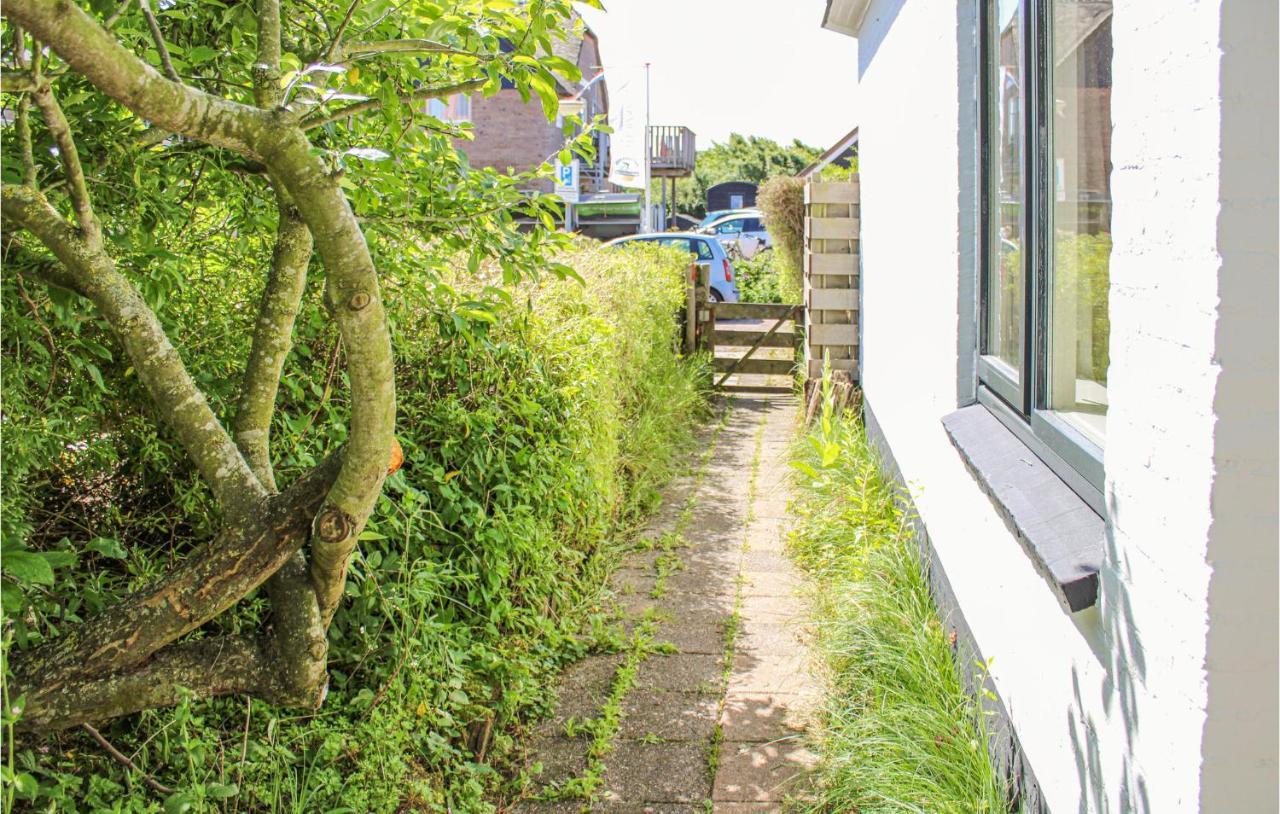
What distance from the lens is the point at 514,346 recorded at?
189 inches

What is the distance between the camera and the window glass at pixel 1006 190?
3.52m

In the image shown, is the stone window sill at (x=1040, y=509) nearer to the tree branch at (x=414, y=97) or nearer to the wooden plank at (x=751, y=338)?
the tree branch at (x=414, y=97)

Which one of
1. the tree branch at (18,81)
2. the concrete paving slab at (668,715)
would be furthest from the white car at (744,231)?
the tree branch at (18,81)

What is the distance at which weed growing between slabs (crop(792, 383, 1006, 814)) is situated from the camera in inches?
131

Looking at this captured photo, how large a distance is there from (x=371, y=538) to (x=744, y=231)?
32216 millimetres

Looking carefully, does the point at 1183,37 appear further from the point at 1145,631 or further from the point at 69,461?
the point at 69,461

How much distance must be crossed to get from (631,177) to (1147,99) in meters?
18.7

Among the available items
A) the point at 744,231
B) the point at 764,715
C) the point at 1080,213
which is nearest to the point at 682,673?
the point at 764,715

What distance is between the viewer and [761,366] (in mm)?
12445

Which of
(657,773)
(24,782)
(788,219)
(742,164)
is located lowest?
(657,773)

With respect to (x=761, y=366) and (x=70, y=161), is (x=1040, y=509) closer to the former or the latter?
(x=70, y=161)

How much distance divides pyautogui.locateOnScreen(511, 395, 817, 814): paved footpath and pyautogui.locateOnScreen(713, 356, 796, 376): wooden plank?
4.96 meters

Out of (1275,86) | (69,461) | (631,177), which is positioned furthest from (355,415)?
(631,177)

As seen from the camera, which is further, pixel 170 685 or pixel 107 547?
pixel 107 547
